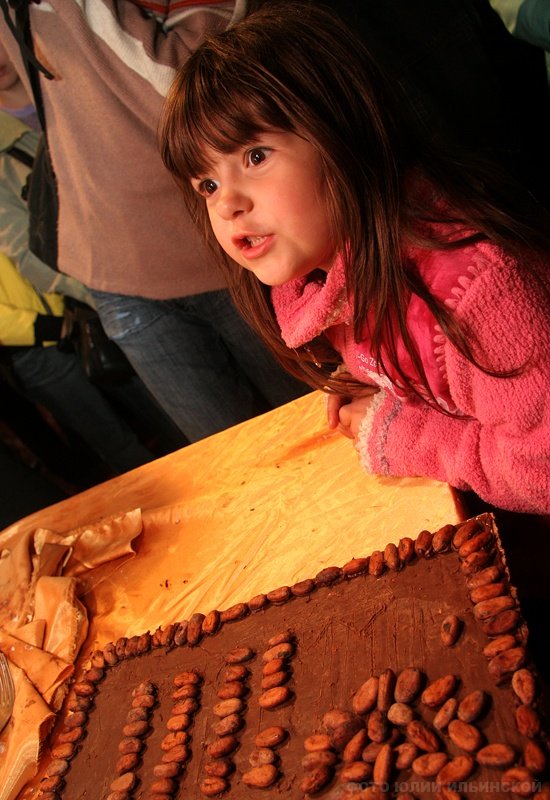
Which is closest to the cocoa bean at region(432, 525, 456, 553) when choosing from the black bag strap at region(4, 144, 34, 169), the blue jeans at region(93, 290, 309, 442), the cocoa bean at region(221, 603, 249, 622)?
the cocoa bean at region(221, 603, 249, 622)

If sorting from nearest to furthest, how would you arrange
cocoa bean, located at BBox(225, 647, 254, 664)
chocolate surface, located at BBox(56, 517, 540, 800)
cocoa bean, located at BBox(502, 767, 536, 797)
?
cocoa bean, located at BBox(502, 767, 536, 797) < chocolate surface, located at BBox(56, 517, 540, 800) < cocoa bean, located at BBox(225, 647, 254, 664)

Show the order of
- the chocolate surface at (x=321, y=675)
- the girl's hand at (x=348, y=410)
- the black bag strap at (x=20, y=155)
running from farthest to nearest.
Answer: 1. the black bag strap at (x=20, y=155)
2. the girl's hand at (x=348, y=410)
3. the chocolate surface at (x=321, y=675)

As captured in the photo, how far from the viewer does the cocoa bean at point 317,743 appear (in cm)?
77

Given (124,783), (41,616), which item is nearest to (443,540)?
(124,783)

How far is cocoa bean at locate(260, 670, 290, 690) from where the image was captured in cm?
86

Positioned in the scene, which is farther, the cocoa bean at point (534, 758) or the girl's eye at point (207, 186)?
the girl's eye at point (207, 186)

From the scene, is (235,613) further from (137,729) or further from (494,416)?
(494,416)

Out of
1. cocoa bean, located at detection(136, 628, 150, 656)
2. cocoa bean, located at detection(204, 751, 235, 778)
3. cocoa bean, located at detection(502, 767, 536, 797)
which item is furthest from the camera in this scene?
cocoa bean, located at detection(136, 628, 150, 656)

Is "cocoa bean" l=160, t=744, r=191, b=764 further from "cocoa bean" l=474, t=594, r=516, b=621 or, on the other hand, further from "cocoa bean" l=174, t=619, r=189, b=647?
"cocoa bean" l=474, t=594, r=516, b=621

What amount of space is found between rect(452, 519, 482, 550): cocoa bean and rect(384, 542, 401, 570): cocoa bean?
8 centimetres

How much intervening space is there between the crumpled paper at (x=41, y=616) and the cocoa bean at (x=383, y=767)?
621 mm

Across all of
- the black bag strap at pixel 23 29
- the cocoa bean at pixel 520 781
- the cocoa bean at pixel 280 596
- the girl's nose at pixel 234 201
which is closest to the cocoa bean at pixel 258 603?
the cocoa bean at pixel 280 596

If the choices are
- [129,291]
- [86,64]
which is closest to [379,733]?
[129,291]

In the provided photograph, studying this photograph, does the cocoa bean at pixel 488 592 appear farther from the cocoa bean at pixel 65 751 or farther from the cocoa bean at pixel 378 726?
the cocoa bean at pixel 65 751
